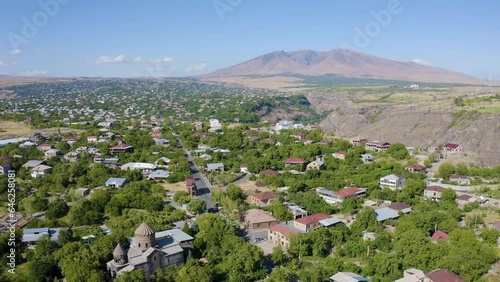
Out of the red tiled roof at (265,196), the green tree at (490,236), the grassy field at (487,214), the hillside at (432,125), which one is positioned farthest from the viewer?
the hillside at (432,125)

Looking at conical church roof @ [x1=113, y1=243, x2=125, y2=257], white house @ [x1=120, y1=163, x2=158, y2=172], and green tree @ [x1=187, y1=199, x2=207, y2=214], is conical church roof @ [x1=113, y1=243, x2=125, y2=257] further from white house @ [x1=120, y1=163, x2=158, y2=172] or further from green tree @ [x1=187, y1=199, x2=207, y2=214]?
white house @ [x1=120, y1=163, x2=158, y2=172]

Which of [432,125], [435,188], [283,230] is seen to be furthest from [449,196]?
[432,125]

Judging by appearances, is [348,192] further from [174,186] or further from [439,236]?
[174,186]

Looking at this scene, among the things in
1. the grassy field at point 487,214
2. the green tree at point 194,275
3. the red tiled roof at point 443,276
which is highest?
the green tree at point 194,275

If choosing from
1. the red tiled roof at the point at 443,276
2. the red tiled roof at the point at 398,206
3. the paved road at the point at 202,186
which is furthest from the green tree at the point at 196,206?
the red tiled roof at the point at 443,276

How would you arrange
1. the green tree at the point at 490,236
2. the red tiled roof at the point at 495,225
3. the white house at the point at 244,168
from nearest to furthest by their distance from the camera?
the green tree at the point at 490,236 < the red tiled roof at the point at 495,225 < the white house at the point at 244,168

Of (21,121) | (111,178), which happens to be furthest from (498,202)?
(21,121)

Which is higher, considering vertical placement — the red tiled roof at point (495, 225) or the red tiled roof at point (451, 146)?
the red tiled roof at point (451, 146)

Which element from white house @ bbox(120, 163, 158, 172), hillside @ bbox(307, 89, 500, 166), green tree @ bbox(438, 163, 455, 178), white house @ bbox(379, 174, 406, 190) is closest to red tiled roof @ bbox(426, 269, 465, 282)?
white house @ bbox(379, 174, 406, 190)

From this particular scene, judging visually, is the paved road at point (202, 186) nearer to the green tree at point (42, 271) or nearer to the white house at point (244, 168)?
the white house at point (244, 168)
